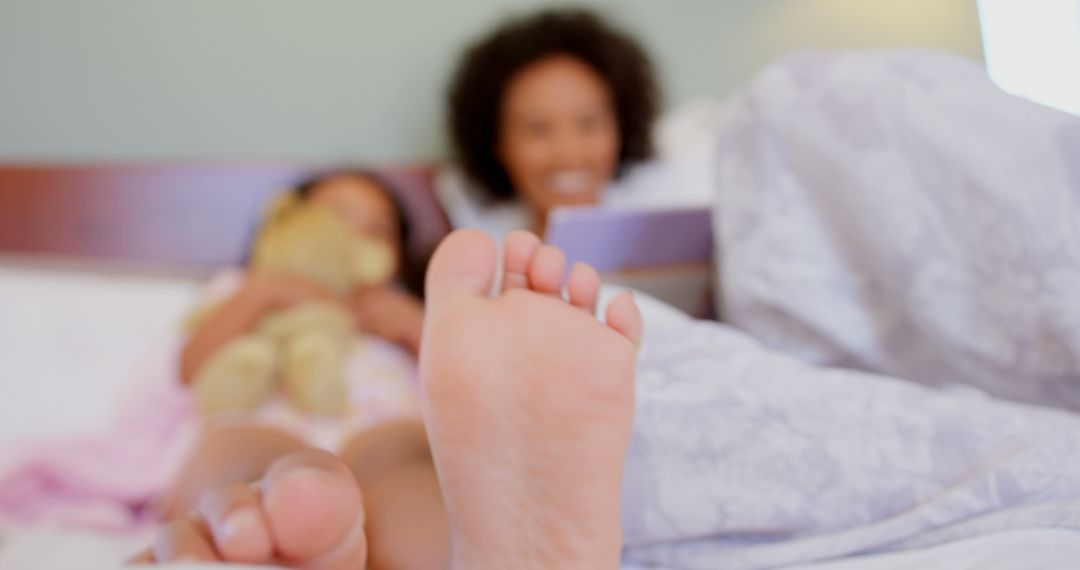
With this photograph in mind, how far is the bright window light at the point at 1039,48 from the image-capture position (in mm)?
1169

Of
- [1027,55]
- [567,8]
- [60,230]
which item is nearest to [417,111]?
[567,8]

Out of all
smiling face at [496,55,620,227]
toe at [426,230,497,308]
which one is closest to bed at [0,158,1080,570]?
smiling face at [496,55,620,227]

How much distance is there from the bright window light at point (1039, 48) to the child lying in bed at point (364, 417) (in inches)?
38.8

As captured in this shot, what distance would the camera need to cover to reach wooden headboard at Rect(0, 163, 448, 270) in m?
1.42

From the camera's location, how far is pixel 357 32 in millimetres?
1566

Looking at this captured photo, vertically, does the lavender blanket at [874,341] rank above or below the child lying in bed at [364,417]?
above

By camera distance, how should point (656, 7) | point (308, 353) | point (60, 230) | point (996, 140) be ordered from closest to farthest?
point (996, 140)
point (308, 353)
point (60, 230)
point (656, 7)

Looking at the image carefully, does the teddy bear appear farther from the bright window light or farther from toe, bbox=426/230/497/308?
the bright window light

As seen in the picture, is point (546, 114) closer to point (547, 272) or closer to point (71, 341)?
point (71, 341)

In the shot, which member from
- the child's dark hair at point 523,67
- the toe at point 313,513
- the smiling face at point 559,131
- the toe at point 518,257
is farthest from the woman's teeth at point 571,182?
the toe at point 313,513

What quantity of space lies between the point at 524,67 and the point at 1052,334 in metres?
1.10

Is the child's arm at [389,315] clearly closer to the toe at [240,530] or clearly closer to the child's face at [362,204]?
the child's face at [362,204]

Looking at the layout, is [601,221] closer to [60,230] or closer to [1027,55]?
[1027,55]

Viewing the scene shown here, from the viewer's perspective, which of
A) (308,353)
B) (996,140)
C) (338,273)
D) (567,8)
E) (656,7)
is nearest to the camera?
(996,140)
